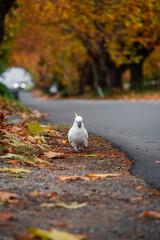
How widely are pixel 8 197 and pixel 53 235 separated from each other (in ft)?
3.05

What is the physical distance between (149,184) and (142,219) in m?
1.11

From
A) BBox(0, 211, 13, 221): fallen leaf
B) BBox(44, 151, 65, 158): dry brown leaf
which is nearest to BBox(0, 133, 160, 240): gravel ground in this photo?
BBox(0, 211, 13, 221): fallen leaf

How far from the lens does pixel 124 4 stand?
17.0 meters

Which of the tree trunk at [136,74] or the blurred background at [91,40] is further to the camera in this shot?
the tree trunk at [136,74]

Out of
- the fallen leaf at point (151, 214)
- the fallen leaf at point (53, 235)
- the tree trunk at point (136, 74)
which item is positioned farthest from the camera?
the tree trunk at point (136, 74)

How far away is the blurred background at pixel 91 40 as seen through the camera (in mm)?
17859

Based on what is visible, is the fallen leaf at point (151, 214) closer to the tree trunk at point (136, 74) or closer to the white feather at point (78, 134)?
the white feather at point (78, 134)

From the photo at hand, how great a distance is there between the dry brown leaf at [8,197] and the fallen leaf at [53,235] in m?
0.77

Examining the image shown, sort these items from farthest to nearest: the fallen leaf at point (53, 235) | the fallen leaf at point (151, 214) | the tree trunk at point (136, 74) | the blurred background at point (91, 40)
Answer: the tree trunk at point (136, 74) → the blurred background at point (91, 40) → the fallen leaf at point (151, 214) → the fallen leaf at point (53, 235)

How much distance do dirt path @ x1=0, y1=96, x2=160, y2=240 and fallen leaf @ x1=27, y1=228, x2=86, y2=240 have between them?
1.3 inches

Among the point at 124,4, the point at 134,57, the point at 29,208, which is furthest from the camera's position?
the point at 134,57

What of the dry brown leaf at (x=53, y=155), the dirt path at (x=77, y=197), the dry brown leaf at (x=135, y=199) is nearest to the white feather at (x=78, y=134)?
the dirt path at (x=77, y=197)

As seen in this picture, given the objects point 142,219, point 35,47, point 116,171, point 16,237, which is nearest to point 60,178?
point 116,171

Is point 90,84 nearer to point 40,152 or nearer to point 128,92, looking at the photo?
point 128,92
